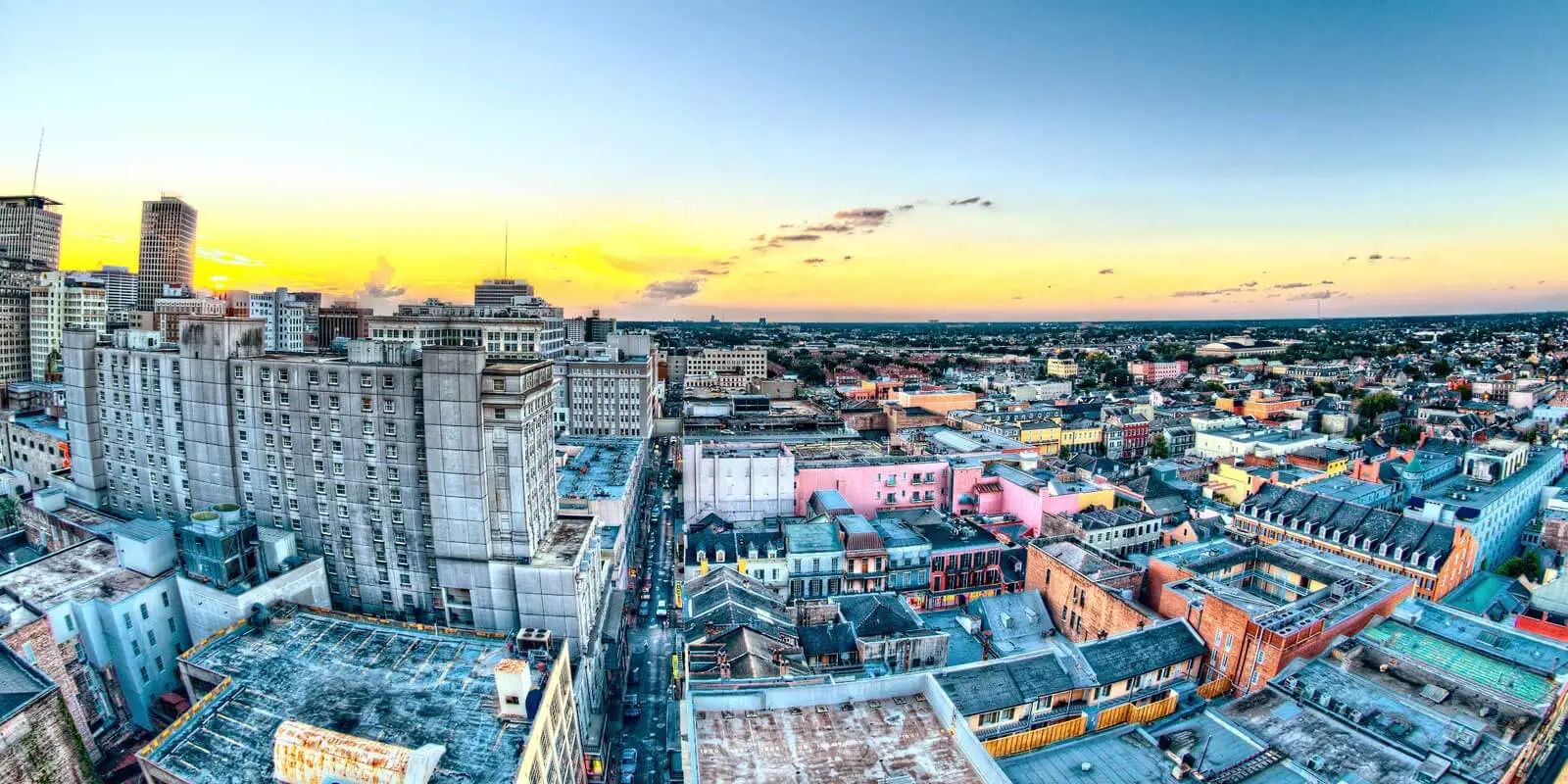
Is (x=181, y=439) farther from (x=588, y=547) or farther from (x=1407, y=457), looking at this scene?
(x=1407, y=457)

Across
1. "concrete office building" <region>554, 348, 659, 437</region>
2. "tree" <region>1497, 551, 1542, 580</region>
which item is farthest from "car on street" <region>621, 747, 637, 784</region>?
"tree" <region>1497, 551, 1542, 580</region>

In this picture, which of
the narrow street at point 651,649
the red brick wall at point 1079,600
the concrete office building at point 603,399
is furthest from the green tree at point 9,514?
the red brick wall at point 1079,600

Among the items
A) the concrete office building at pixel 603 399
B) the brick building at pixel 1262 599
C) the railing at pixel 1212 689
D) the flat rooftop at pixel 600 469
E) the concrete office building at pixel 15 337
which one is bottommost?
the railing at pixel 1212 689

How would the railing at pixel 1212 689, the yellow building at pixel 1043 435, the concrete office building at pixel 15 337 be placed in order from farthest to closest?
the yellow building at pixel 1043 435
the concrete office building at pixel 15 337
the railing at pixel 1212 689

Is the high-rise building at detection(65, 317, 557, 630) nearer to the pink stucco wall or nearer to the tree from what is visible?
the pink stucco wall

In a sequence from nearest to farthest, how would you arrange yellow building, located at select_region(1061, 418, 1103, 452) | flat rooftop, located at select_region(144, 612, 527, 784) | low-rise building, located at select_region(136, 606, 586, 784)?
1. low-rise building, located at select_region(136, 606, 586, 784)
2. flat rooftop, located at select_region(144, 612, 527, 784)
3. yellow building, located at select_region(1061, 418, 1103, 452)

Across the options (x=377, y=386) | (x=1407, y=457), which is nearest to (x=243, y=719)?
(x=377, y=386)

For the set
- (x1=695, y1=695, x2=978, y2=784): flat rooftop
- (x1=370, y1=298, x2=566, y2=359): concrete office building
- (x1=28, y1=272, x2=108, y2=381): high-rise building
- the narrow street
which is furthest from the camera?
(x1=28, y1=272, x2=108, y2=381): high-rise building

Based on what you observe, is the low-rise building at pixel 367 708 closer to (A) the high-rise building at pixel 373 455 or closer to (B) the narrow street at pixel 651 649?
(B) the narrow street at pixel 651 649

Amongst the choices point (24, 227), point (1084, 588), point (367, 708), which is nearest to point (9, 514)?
point (367, 708)
